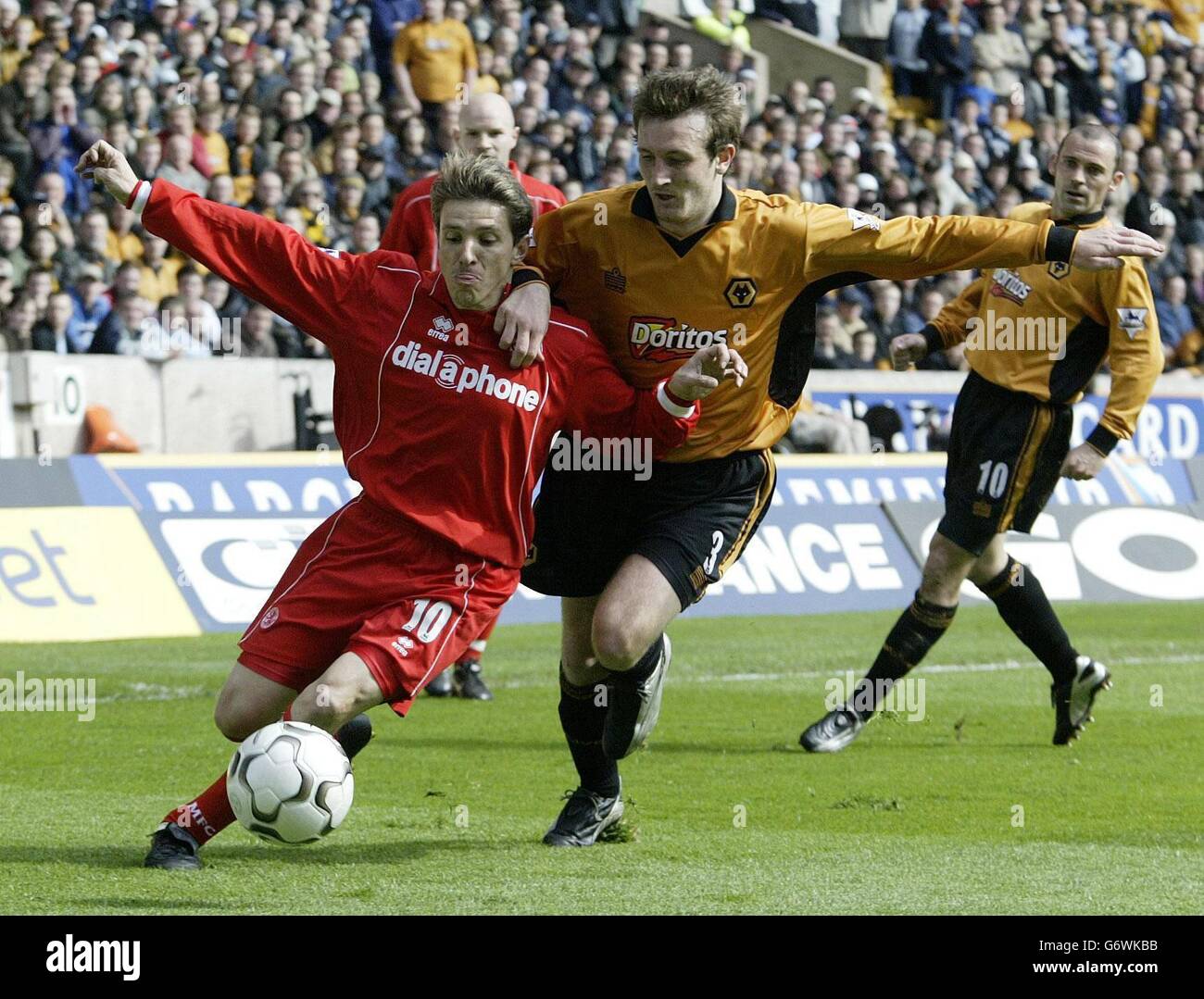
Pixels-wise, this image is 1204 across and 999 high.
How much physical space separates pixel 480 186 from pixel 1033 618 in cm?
397

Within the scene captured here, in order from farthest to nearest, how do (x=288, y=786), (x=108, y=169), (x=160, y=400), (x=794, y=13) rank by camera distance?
(x=794, y=13)
(x=160, y=400)
(x=108, y=169)
(x=288, y=786)

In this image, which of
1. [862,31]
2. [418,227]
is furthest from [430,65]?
[418,227]

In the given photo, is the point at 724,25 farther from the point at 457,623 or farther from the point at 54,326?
the point at 457,623

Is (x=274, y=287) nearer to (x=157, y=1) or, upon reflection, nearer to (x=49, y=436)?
(x=49, y=436)

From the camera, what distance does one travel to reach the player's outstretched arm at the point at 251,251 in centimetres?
525

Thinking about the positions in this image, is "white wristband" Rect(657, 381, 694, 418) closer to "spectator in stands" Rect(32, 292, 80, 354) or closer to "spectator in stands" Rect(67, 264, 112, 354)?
"spectator in stands" Rect(32, 292, 80, 354)

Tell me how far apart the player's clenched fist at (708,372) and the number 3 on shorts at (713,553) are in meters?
0.66

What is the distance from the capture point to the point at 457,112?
1554cm

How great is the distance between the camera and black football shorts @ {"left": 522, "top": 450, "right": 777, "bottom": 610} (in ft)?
19.2

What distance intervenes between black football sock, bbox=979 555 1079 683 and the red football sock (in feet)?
13.4

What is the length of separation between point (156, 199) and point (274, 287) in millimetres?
407

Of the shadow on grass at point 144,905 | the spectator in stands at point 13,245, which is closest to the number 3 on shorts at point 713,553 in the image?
the shadow on grass at point 144,905

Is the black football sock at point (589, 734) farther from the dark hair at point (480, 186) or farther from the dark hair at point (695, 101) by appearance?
the dark hair at point (695, 101)
